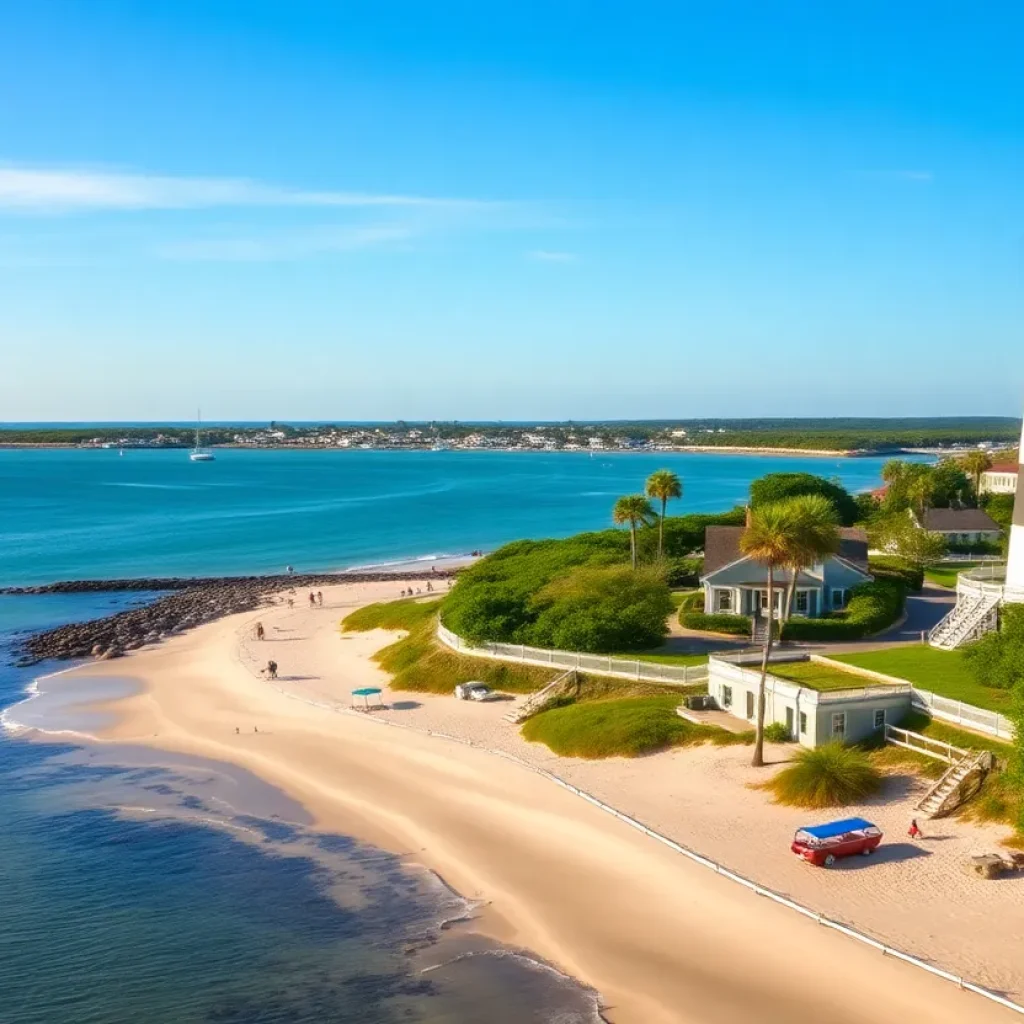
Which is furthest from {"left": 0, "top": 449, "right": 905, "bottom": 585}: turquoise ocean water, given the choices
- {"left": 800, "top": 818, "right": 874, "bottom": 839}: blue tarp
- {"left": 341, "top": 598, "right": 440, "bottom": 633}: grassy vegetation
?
{"left": 800, "top": 818, "right": 874, "bottom": 839}: blue tarp

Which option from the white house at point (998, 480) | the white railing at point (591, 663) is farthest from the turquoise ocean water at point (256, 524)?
the white railing at point (591, 663)

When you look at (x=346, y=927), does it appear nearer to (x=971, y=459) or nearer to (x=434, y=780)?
(x=434, y=780)

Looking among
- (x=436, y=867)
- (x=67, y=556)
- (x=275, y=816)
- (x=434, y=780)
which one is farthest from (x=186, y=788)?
(x=67, y=556)

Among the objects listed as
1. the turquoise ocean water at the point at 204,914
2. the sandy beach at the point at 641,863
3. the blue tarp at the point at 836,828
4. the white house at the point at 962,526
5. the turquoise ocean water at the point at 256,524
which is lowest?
the turquoise ocean water at the point at 256,524

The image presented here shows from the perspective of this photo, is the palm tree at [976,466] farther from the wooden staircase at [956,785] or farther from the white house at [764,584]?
the wooden staircase at [956,785]

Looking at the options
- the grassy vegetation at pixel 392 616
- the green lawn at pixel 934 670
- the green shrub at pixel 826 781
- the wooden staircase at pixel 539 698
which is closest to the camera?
the green shrub at pixel 826 781

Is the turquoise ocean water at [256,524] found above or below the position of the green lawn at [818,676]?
below
